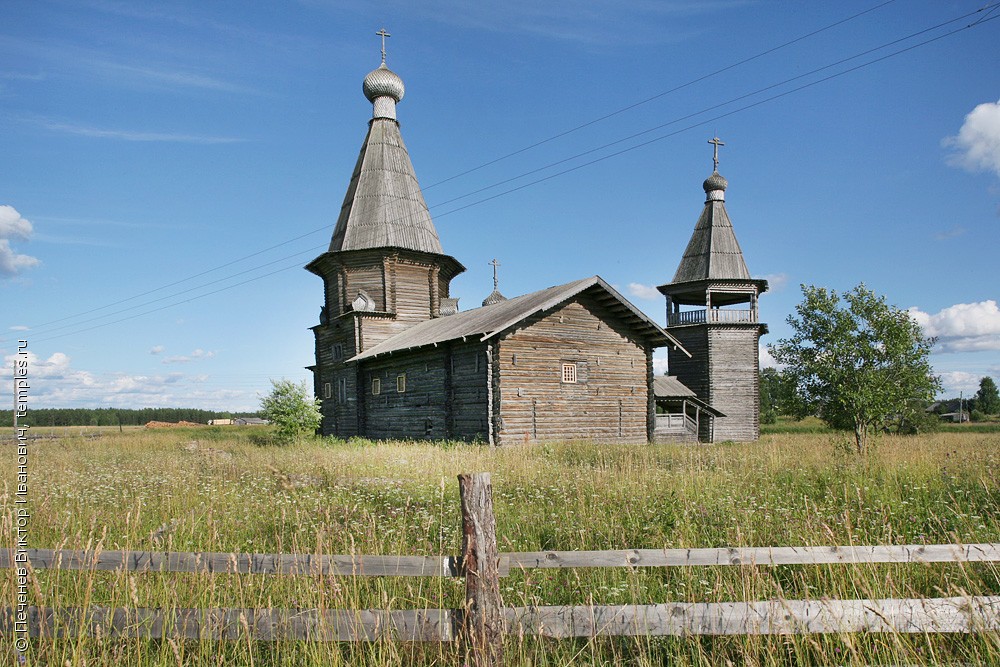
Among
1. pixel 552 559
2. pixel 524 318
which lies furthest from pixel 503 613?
pixel 524 318

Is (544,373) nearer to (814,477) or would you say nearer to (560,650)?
(814,477)

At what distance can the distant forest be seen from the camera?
72.1 metres

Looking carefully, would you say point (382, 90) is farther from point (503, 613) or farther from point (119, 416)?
point (119, 416)

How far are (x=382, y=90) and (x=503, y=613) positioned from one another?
34.5 m

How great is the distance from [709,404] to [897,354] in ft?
34.0

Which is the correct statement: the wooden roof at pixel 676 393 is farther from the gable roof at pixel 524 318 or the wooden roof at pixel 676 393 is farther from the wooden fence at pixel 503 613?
the wooden fence at pixel 503 613

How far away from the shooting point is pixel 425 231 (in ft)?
101

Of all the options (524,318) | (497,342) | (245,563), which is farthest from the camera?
(497,342)

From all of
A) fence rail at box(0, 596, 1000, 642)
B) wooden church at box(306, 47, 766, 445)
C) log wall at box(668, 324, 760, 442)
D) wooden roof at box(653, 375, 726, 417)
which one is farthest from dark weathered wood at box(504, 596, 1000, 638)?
log wall at box(668, 324, 760, 442)


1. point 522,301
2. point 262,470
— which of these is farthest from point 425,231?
point 262,470

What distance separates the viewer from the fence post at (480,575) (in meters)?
3.54

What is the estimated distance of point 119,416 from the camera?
93.8m

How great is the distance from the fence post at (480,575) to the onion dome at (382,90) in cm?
3342

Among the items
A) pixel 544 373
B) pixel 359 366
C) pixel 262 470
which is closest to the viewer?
pixel 262 470
